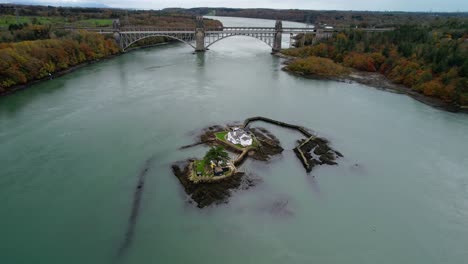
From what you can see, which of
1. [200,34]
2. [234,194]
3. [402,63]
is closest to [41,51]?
[200,34]

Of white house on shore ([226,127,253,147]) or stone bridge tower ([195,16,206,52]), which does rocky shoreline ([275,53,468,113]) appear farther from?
white house on shore ([226,127,253,147])

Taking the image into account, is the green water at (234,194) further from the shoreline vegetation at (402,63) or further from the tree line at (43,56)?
the shoreline vegetation at (402,63)

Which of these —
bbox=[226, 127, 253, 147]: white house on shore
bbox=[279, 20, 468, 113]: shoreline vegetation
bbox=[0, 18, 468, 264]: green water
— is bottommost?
bbox=[0, 18, 468, 264]: green water

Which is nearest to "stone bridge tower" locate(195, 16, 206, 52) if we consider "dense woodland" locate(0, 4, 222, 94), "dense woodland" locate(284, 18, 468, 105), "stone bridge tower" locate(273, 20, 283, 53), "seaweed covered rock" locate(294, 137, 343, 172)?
"stone bridge tower" locate(273, 20, 283, 53)

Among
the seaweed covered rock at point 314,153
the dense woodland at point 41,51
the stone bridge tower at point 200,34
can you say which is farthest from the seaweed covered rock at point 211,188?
the stone bridge tower at point 200,34

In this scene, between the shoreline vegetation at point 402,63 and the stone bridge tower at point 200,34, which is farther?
the stone bridge tower at point 200,34

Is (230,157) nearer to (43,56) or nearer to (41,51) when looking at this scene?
(43,56)
